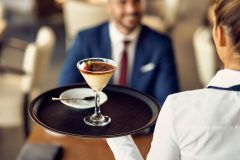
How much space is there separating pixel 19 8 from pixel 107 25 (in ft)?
12.6

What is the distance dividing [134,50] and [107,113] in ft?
3.40

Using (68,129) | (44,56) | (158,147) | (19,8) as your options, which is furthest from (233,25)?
(19,8)

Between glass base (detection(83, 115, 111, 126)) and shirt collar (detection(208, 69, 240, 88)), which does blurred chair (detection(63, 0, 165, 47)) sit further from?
shirt collar (detection(208, 69, 240, 88))

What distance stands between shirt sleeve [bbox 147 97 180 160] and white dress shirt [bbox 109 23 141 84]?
1407mm

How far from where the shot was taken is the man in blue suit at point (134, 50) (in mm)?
2684

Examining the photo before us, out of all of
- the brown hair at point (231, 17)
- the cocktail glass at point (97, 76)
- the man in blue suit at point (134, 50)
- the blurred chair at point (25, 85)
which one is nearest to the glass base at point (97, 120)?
the cocktail glass at point (97, 76)

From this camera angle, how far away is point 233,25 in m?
1.24

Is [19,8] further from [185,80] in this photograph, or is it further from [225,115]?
[225,115]

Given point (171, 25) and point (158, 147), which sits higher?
point (158, 147)

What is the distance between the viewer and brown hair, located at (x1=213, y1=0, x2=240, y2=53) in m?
1.23

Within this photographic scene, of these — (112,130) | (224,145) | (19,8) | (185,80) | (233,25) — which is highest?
(233,25)

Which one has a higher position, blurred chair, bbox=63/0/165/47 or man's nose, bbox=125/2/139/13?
man's nose, bbox=125/2/139/13

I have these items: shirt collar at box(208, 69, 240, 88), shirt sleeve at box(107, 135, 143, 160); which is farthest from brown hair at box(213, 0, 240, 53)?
shirt sleeve at box(107, 135, 143, 160)

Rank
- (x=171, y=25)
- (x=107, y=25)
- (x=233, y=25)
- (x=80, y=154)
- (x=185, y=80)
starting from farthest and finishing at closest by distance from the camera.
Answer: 1. (x=171, y=25)
2. (x=185, y=80)
3. (x=107, y=25)
4. (x=80, y=154)
5. (x=233, y=25)
